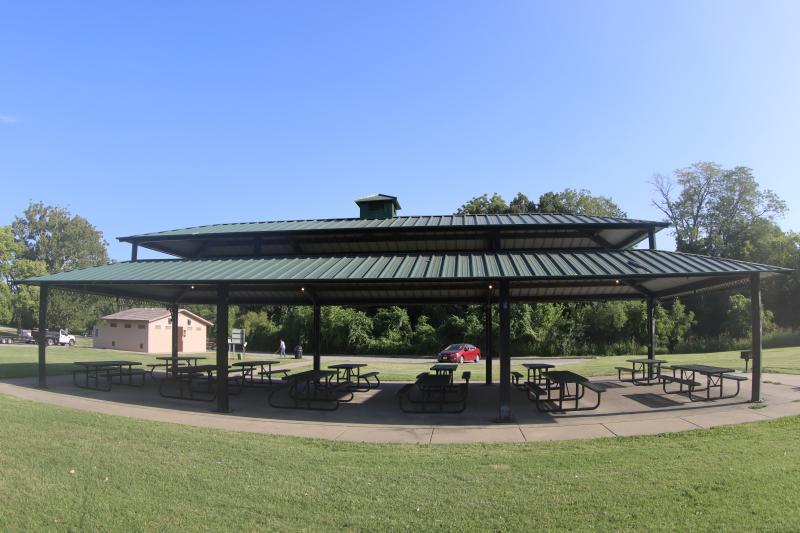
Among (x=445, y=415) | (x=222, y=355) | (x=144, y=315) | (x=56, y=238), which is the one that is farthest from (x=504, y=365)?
(x=56, y=238)

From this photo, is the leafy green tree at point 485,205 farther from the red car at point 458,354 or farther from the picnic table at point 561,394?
the picnic table at point 561,394

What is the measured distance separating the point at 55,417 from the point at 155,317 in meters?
35.8

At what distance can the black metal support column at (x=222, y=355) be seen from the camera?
1104 centimetres

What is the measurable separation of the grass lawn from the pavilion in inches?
138

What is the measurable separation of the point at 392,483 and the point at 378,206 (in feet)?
40.6

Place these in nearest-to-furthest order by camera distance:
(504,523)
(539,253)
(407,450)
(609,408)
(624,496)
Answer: (504,523) → (624,496) → (407,450) → (609,408) → (539,253)

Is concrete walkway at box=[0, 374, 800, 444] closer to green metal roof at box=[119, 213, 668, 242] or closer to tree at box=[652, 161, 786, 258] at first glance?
green metal roof at box=[119, 213, 668, 242]

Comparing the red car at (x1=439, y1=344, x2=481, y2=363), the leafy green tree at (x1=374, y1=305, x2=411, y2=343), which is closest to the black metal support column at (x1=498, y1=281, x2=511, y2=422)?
the red car at (x1=439, y1=344, x2=481, y2=363)

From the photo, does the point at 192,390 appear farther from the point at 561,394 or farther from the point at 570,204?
the point at 570,204

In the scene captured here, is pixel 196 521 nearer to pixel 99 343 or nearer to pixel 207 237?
pixel 207 237

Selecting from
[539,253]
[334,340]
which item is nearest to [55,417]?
[539,253]

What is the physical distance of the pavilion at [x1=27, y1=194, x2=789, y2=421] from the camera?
10570mm

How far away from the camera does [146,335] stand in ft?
134

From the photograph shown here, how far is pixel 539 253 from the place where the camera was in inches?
475
